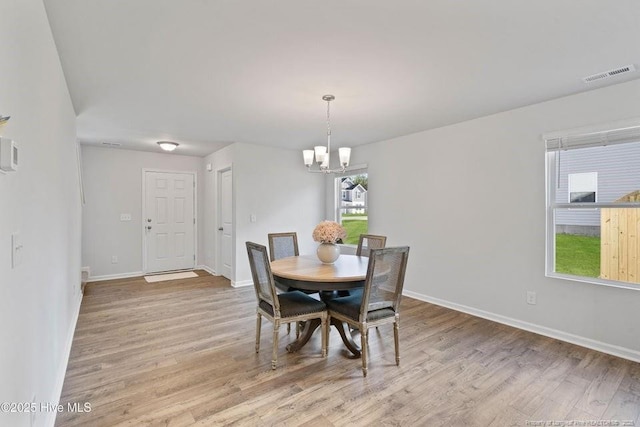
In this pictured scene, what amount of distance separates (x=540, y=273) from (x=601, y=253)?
528 mm

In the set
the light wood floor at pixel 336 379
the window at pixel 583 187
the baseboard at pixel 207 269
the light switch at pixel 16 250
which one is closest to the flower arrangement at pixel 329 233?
the light wood floor at pixel 336 379

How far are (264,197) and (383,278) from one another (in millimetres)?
3337

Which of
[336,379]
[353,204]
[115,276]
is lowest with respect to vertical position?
[336,379]

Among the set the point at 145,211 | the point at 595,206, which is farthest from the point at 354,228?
the point at 145,211

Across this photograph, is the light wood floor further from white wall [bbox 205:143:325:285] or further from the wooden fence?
white wall [bbox 205:143:325:285]

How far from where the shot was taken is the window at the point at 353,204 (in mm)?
5379

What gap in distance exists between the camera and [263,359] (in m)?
2.66

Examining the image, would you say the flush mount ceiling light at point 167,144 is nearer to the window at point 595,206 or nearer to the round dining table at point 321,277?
the round dining table at point 321,277

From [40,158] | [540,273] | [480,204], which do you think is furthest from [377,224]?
[40,158]

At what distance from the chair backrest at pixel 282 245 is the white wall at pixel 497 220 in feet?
5.62

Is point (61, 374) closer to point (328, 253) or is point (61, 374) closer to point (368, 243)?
point (328, 253)

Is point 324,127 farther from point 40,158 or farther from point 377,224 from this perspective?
point 40,158

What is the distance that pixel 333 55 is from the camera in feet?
7.30

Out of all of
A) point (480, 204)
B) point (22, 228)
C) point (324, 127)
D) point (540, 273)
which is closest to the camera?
point (22, 228)
